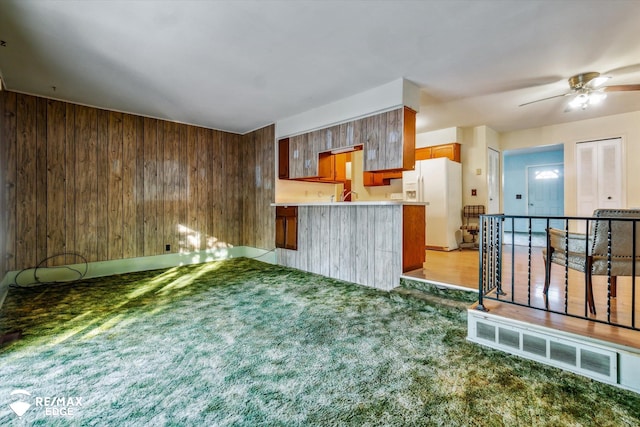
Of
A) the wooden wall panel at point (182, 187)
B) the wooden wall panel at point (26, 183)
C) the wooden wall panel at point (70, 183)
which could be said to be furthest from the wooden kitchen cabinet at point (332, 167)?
the wooden wall panel at point (26, 183)

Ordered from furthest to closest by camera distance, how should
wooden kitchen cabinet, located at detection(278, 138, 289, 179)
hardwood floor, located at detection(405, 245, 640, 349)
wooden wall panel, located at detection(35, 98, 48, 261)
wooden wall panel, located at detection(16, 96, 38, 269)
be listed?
wooden kitchen cabinet, located at detection(278, 138, 289, 179), wooden wall panel, located at detection(35, 98, 48, 261), wooden wall panel, located at detection(16, 96, 38, 269), hardwood floor, located at detection(405, 245, 640, 349)

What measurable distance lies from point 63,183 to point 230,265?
2.82 metres

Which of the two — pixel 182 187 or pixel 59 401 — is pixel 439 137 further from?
pixel 59 401

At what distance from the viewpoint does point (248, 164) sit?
625 cm

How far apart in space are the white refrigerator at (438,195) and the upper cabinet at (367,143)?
182 cm

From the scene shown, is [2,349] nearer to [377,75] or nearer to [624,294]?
[377,75]

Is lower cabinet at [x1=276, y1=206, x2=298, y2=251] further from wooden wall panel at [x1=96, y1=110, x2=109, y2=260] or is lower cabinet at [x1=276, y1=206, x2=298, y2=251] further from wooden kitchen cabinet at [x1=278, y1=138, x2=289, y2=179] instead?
wooden wall panel at [x1=96, y1=110, x2=109, y2=260]

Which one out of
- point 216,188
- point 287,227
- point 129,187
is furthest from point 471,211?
point 129,187

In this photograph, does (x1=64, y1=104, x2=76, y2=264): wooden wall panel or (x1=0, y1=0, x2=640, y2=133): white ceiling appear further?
(x1=64, y1=104, x2=76, y2=264): wooden wall panel

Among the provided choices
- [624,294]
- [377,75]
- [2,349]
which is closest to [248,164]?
[377,75]

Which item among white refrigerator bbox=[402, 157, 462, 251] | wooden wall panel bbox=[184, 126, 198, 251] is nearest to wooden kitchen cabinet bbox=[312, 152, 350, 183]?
white refrigerator bbox=[402, 157, 462, 251]

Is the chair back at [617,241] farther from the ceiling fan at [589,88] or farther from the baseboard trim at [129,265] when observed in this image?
the baseboard trim at [129,265]

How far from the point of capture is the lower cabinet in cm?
509

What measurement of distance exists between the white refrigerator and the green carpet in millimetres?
2774
